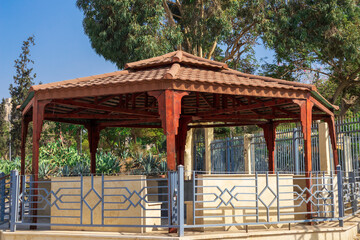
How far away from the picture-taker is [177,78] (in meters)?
8.48

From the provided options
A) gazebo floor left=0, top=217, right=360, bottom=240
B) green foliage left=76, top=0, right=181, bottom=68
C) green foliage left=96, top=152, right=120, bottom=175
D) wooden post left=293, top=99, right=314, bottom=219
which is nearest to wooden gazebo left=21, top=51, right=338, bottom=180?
wooden post left=293, top=99, right=314, bottom=219

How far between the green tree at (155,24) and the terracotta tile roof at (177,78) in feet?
26.0

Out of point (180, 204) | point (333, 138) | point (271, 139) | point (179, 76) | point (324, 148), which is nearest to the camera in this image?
point (180, 204)

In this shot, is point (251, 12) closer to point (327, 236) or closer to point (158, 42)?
point (158, 42)

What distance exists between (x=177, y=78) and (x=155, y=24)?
11642mm

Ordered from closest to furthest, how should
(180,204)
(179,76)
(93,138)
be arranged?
1. (180,204)
2. (179,76)
3. (93,138)

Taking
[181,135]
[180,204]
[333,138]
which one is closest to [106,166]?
[181,135]

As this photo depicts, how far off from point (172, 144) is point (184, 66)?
126 inches

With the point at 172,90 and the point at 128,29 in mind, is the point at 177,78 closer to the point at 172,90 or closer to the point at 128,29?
the point at 172,90

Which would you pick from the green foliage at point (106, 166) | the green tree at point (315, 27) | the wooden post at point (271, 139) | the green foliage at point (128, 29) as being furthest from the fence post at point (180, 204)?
the green tree at point (315, 27)

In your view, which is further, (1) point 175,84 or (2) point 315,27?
(2) point 315,27

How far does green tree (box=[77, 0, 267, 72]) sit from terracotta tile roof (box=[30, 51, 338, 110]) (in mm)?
7914

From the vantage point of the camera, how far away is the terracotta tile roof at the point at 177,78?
8.83 m

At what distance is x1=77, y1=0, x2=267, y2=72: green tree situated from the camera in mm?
19266
